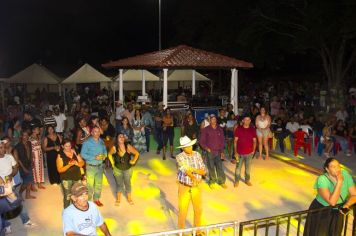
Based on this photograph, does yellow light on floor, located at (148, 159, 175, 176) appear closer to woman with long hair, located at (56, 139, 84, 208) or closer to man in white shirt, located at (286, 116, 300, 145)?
woman with long hair, located at (56, 139, 84, 208)

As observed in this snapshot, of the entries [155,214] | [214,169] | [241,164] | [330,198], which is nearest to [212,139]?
[214,169]

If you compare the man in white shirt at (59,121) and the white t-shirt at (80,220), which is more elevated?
the man in white shirt at (59,121)

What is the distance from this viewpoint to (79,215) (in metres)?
4.32

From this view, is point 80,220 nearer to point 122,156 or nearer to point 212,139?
point 122,156

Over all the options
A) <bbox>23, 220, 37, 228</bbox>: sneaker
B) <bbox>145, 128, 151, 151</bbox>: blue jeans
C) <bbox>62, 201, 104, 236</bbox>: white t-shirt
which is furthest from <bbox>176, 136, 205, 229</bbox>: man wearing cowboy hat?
<bbox>145, 128, 151, 151</bbox>: blue jeans

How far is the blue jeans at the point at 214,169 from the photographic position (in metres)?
9.10

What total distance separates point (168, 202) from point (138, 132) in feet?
12.6

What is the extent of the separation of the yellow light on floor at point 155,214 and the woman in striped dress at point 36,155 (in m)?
2.38

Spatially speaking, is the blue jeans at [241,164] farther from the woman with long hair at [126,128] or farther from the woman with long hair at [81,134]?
the woman with long hair at [81,134]

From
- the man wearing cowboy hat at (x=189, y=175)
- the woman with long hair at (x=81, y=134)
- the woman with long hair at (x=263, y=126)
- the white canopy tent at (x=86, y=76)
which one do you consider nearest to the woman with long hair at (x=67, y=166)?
the man wearing cowboy hat at (x=189, y=175)

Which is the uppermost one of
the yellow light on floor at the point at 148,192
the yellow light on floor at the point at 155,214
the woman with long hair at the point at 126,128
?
the woman with long hair at the point at 126,128

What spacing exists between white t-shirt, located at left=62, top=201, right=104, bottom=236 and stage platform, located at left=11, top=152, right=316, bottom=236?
8.27 feet

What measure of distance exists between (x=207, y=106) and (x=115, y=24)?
4970 centimetres

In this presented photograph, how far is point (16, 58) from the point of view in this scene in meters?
47.2
